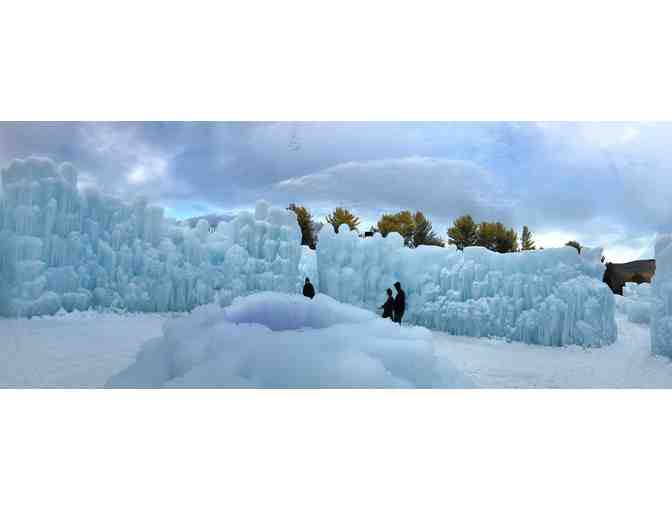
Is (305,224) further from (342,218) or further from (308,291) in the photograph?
A: (308,291)

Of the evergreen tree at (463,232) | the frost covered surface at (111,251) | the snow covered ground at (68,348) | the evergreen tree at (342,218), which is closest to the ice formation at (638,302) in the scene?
the evergreen tree at (463,232)

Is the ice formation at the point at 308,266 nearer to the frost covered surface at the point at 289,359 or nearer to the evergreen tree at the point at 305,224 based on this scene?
the evergreen tree at the point at 305,224

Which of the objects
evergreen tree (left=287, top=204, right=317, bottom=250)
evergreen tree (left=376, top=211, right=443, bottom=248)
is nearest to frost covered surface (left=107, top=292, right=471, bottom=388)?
evergreen tree (left=287, top=204, right=317, bottom=250)

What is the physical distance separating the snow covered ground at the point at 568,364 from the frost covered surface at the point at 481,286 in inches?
9.6

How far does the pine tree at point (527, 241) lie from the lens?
6107mm

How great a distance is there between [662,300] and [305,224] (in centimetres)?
417

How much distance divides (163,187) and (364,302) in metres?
2.84

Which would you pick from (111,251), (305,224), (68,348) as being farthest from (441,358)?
(111,251)

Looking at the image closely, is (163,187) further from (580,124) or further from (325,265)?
(580,124)

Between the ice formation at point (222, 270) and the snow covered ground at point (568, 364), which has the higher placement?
the ice formation at point (222, 270)

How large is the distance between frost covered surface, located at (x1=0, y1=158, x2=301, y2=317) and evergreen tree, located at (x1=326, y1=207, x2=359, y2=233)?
19.0 inches

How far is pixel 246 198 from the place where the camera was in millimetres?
5949

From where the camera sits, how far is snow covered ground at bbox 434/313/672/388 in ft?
17.4

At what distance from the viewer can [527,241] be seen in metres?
6.25
